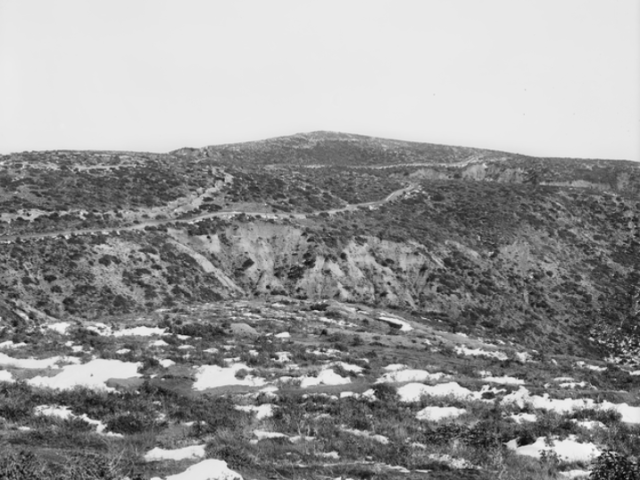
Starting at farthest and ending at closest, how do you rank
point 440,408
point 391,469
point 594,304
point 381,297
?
point 594,304, point 381,297, point 440,408, point 391,469

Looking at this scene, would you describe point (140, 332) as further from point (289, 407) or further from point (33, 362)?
point (289, 407)

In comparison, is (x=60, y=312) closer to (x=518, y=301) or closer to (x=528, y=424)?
(x=528, y=424)

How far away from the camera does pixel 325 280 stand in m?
61.1

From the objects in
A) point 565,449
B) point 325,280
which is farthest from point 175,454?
point 325,280

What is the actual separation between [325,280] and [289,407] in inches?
1743

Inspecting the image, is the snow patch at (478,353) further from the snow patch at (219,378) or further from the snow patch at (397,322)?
the snow patch at (219,378)

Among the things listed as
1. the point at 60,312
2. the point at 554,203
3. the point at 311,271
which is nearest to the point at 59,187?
the point at 60,312

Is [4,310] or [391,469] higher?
[391,469]

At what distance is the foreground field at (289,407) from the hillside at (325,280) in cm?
15

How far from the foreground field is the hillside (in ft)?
0.50

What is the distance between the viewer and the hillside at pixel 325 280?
17109mm

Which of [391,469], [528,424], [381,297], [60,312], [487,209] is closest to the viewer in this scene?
[391,469]

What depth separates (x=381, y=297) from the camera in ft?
201

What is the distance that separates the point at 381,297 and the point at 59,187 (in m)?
41.7
